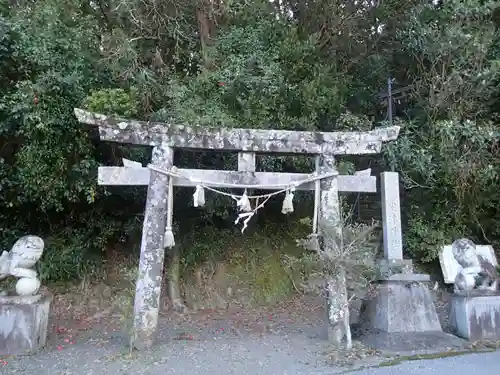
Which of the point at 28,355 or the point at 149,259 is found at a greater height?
the point at 149,259

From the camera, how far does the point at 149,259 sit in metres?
5.71

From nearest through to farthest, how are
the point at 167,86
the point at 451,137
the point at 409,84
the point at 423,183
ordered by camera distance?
the point at 167,86, the point at 451,137, the point at 423,183, the point at 409,84

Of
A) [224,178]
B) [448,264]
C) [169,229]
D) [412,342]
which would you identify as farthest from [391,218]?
[169,229]

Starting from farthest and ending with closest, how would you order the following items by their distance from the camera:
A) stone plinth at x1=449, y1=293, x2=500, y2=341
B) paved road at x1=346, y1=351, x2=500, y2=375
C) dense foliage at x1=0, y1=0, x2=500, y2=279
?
dense foliage at x1=0, y1=0, x2=500, y2=279
stone plinth at x1=449, y1=293, x2=500, y2=341
paved road at x1=346, y1=351, x2=500, y2=375

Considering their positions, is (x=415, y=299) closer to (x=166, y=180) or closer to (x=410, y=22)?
(x=166, y=180)

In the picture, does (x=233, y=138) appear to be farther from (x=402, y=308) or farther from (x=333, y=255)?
(x=402, y=308)

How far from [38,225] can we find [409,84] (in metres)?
8.19

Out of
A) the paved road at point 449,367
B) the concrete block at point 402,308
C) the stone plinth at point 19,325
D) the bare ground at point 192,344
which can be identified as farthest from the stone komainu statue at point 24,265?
the concrete block at point 402,308

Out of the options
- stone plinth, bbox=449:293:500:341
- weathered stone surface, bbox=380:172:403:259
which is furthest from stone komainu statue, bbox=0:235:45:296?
stone plinth, bbox=449:293:500:341

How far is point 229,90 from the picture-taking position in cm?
752

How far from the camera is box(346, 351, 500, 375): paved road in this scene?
470 centimetres

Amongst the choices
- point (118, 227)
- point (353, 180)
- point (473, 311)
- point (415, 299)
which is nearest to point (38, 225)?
point (118, 227)

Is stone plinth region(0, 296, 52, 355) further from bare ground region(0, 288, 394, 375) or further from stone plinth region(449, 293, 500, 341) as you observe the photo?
stone plinth region(449, 293, 500, 341)

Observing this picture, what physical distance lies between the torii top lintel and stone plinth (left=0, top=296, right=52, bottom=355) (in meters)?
2.25
